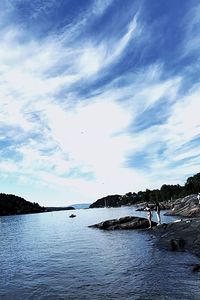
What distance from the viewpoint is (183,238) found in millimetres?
35906

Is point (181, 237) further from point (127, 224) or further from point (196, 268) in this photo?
point (127, 224)

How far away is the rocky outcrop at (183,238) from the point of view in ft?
108

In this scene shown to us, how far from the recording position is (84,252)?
3703 centimetres

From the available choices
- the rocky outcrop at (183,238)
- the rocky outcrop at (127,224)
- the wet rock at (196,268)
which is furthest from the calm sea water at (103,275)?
the rocky outcrop at (127,224)

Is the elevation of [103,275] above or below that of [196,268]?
below

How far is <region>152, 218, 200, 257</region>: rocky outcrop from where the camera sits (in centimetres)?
3291

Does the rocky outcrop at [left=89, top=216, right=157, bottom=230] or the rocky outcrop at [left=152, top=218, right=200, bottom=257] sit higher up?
the rocky outcrop at [left=89, top=216, right=157, bottom=230]

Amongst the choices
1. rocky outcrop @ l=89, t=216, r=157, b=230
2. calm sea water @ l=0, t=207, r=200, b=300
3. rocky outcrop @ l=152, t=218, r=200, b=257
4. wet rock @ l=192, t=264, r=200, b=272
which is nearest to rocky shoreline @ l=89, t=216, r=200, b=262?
rocky outcrop @ l=152, t=218, r=200, b=257

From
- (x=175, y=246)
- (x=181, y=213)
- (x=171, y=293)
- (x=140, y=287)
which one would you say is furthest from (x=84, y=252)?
(x=181, y=213)

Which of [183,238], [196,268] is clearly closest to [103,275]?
[196,268]

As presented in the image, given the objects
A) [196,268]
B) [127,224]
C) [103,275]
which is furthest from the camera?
[127,224]

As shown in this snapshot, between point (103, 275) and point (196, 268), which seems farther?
point (103, 275)

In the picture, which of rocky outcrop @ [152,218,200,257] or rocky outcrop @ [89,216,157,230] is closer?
rocky outcrop @ [152,218,200,257]

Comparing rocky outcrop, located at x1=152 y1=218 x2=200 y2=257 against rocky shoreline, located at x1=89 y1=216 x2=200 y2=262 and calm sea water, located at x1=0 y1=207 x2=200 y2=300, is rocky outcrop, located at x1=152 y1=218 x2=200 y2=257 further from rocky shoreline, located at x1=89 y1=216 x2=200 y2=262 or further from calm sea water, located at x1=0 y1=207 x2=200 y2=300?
calm sea water, located at x1=0 y1=207 x2=200 y2=300
